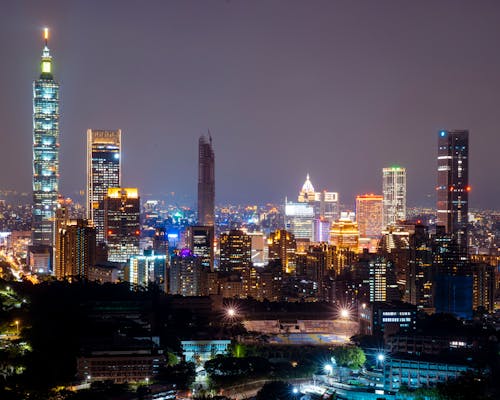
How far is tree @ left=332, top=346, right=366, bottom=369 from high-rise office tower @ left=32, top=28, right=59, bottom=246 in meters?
17.8

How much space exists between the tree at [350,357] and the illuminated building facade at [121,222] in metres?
13.2

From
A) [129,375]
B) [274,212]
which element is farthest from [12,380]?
[274,212]

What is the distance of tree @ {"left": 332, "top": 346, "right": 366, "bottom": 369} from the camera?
1520 centimetres

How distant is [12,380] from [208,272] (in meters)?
10.7

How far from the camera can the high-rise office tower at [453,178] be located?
3136 cm

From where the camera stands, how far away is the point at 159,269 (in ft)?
77.9

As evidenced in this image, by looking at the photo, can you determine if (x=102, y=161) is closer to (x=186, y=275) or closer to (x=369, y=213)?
(x=369, y=213)

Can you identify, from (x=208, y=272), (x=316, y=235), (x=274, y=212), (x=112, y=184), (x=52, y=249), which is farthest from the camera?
(x=274, y=212)

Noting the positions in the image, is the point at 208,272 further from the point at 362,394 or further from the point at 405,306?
the point at 362,394

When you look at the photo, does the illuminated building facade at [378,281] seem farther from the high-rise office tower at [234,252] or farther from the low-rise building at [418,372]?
the low-rise building at [418,372]

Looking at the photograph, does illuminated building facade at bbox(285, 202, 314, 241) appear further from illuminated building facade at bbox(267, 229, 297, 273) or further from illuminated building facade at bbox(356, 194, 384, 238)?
illuminated building facade at bbox(267, 229, 297, 273)

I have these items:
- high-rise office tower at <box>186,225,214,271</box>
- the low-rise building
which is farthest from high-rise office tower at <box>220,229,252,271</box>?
the low-rise building

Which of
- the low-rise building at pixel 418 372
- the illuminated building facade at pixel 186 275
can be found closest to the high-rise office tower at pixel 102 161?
the illuminated building facade at pixel 186 275

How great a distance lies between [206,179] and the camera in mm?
35375
